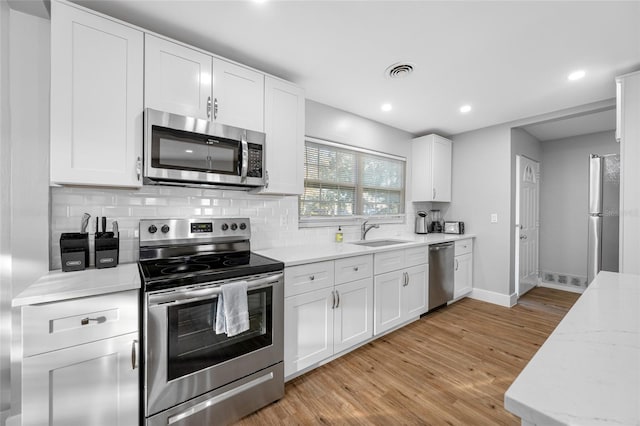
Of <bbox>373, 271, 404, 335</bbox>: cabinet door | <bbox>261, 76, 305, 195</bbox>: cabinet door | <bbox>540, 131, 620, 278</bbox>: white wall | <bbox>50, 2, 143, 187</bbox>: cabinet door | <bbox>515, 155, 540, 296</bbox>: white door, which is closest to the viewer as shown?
<bbox>50, 2, 143, 187</bbox>: cabinet door

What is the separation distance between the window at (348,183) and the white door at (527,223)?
1.62 m

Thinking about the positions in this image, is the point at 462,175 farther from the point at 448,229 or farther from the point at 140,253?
the point at 140,253

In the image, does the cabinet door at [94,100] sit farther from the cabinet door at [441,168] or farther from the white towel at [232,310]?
the cabinet door at [441,168]

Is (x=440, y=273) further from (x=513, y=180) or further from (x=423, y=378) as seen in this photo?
(x=513, y=180)

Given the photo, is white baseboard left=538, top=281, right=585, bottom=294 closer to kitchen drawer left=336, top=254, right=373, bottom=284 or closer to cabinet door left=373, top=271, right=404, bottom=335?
A: cabinet door left=373, top=271, right=404, bottom=335

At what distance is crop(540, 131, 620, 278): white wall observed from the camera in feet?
14.3

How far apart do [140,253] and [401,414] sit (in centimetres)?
204

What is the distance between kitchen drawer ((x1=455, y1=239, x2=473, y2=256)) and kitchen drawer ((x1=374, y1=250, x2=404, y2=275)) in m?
1.28

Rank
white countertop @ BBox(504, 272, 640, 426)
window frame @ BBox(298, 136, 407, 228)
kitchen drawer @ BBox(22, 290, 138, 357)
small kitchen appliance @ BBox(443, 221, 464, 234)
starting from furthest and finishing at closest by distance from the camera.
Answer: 1. small kitchen appliance @ BBox(443, 221, 464, 234)
2. window frame @ BBox(298, 136, 407, 228)
3. kitchen drawer @ BBox(22, 290, 138, 357)
4. white countertop @ BBox(504, 272, 640, 426)

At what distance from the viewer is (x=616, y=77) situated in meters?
2.36

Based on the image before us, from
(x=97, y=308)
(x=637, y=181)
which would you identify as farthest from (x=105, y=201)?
(x=637, y=181)

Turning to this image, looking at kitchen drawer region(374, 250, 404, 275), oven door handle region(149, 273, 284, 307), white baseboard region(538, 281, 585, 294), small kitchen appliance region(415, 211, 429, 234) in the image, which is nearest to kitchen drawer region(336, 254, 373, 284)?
kitchen drawer region(374, 250, 404, 275)

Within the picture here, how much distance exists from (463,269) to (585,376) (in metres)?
3.57

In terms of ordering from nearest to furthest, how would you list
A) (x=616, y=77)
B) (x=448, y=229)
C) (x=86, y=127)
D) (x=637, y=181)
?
(x=86, y=127)
(x=637, y=181)
(x=616, y=77)
(x=448, y=229)
